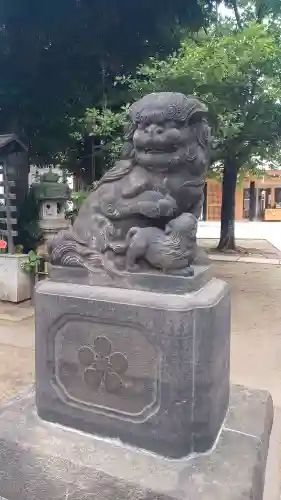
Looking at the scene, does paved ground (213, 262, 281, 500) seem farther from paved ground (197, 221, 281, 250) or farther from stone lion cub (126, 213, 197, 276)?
paved ground (197, 221, 281, 250)

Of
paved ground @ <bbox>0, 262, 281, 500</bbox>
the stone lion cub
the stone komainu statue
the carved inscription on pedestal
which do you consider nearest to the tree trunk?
paved ground @ <bbox>0, 262, 281, 500</bbox>

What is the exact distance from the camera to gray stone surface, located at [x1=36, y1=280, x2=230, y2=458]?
186 cm

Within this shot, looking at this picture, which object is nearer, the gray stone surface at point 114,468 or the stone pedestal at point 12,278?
the gray stone surface at point 114,468

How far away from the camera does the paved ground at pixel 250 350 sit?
9.77ft

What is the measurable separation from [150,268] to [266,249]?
462 inches

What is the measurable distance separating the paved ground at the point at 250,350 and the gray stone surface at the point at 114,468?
0.31 meters

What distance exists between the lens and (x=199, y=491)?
5.66 feet

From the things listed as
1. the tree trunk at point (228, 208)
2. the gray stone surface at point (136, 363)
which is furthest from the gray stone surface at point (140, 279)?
the tree trunk at point (228, 208)

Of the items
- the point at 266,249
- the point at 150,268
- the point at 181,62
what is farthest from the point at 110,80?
the point at 266,249

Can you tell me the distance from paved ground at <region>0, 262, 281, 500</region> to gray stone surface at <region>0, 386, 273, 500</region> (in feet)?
1.03

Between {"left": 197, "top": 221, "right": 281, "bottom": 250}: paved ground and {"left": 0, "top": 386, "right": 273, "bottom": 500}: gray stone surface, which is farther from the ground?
{"left": 197, "top": 221, "right": 281, "bottom": 250}: paved ground

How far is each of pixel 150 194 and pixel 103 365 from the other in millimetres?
830

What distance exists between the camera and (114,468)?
1856 mm

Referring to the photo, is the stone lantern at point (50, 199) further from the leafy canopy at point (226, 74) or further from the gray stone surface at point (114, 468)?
the gray stone surface at point (114, 468)
